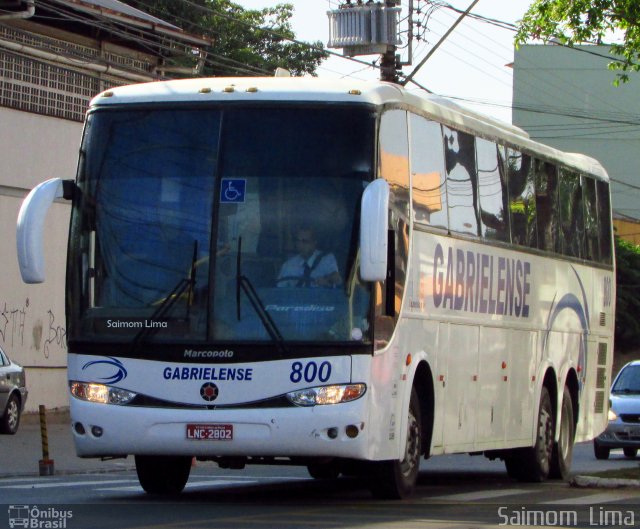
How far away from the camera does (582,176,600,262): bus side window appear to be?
62.6ft

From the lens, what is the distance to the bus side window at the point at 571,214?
59.5 ft

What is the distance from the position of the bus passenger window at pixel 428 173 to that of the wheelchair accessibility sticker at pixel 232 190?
68.5 inches

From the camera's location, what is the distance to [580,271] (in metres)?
18.7

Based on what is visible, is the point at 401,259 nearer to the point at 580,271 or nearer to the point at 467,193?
the point at 467,193

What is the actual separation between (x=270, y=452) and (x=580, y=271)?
7700mm

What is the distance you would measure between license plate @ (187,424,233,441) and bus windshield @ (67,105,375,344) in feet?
2.18

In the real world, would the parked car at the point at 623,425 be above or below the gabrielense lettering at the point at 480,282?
below

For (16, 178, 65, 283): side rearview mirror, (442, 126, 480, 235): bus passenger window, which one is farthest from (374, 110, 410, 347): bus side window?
(16, 178, 65, 283): side rearview mirror

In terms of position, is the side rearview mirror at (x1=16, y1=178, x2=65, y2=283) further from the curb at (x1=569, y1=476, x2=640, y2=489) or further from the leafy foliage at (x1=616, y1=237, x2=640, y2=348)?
the leafy foliage at (x1=616, y1=237, x2=640, y2=348)

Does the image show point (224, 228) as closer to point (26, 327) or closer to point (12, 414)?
point (12, 414)

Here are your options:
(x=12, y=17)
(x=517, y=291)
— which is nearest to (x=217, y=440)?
(x=517, y=291)

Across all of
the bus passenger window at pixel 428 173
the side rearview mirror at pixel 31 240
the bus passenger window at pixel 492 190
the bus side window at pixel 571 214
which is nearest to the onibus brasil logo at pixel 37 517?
the side rearview mirror at pixel 31 240

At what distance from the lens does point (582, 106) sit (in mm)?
78312

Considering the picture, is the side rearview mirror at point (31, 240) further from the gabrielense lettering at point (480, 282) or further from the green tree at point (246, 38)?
the green tree at point (246, 38)
